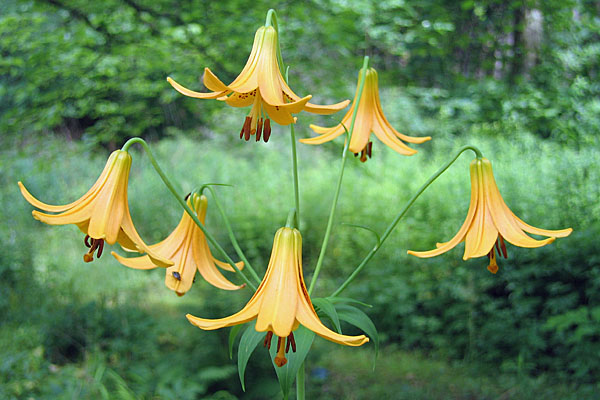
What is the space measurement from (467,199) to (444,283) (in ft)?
2.12

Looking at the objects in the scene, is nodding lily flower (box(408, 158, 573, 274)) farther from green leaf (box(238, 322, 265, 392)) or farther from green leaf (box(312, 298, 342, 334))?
green leaf (box(238, 322, 265, 392))

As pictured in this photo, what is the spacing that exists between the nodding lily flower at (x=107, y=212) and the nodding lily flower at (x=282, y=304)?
0.44 ft

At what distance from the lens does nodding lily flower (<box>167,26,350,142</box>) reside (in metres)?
0.87

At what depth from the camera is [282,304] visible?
76cm

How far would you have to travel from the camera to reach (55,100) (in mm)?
3342

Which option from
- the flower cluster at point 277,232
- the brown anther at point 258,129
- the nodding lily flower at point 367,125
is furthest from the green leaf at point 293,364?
the nodding lily flower at point 367,125

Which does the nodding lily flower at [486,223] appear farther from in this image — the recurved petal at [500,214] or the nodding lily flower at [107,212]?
the nodding lily flower at [107,212]

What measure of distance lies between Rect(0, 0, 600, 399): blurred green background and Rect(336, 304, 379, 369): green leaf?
1.49m

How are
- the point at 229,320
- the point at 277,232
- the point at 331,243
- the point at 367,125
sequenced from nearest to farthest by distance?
the point at 229,320
the point at 277,232
the point at 367,125
the point at 331,243

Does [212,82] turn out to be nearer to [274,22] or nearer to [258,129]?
[258,129]

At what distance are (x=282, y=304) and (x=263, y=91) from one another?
360 mm

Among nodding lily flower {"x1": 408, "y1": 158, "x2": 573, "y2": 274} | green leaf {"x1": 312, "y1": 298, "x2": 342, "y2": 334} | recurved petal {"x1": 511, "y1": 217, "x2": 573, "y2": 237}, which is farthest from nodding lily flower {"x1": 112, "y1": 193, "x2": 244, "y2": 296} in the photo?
recurved petal {"x1": 511, "y1": 217, "x2": 573, "y2": 237}

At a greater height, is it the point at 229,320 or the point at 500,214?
the point at 500,214

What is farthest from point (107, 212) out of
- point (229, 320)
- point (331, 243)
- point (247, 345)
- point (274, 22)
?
point (331, 243)
